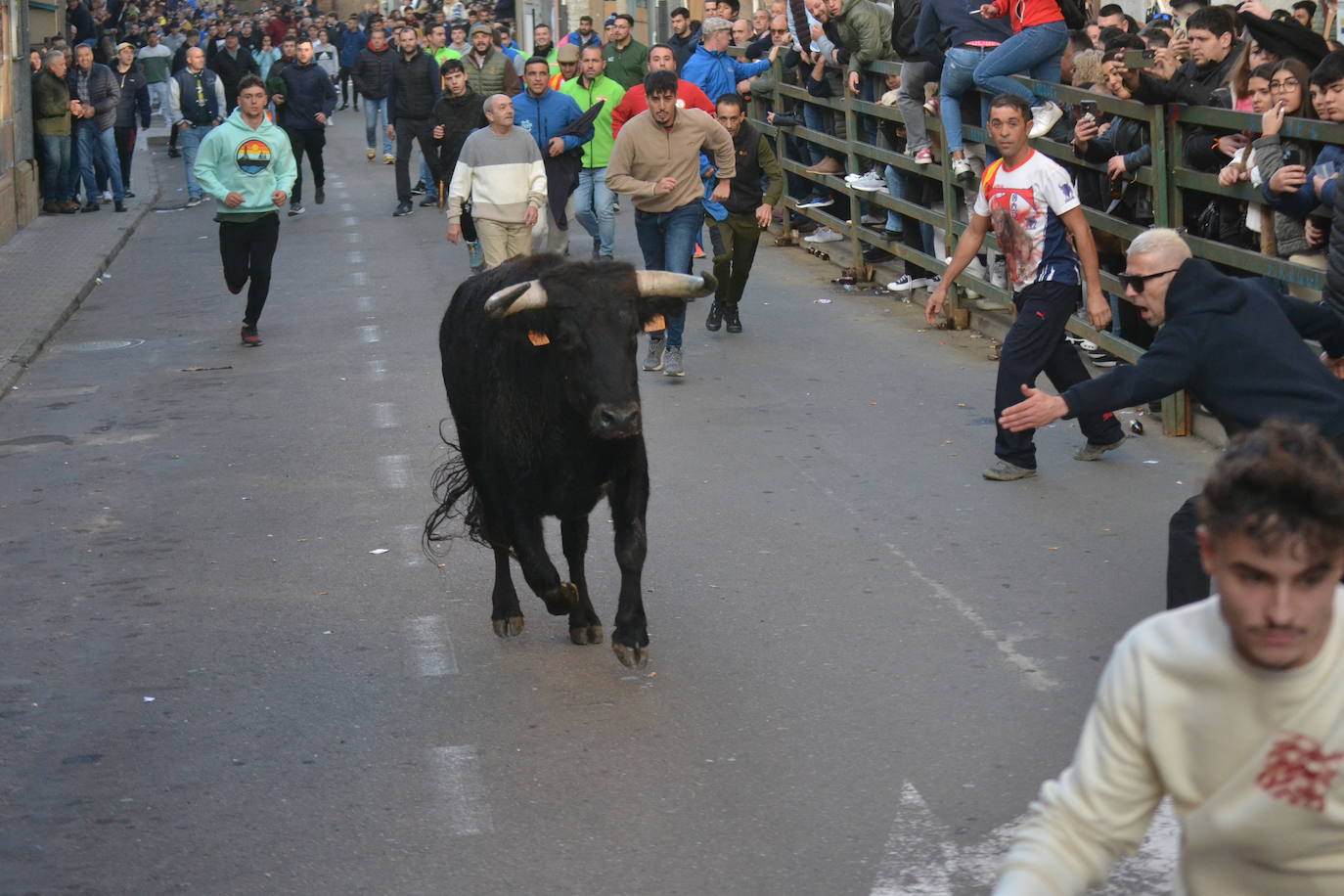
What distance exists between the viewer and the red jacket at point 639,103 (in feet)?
51.1

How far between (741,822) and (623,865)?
44 centimetres

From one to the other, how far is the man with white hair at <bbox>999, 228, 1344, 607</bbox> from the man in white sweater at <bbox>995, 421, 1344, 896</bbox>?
2.66 m

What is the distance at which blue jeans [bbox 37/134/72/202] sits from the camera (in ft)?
81.4

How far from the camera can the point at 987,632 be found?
23.9 ft

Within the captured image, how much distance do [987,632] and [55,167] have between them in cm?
2066

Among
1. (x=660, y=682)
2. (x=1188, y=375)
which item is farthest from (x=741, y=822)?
(x=1188, y=375)

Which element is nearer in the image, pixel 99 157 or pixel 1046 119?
pixel 1046 119

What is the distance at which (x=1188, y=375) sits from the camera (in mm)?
5531

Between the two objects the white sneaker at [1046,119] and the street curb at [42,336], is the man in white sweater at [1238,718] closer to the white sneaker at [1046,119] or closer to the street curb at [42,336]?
the white sneaker at [1046,119]

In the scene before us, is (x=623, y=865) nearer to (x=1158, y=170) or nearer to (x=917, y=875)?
(x=917, y=875)

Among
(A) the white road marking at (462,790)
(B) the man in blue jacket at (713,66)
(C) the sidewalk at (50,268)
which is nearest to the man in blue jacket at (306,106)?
(C) the sidewalk at (50,268)

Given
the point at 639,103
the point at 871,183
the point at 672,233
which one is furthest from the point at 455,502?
the point at 871,183

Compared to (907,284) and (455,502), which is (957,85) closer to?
(907,284)

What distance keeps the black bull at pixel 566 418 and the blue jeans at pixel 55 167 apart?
62.6 ft
